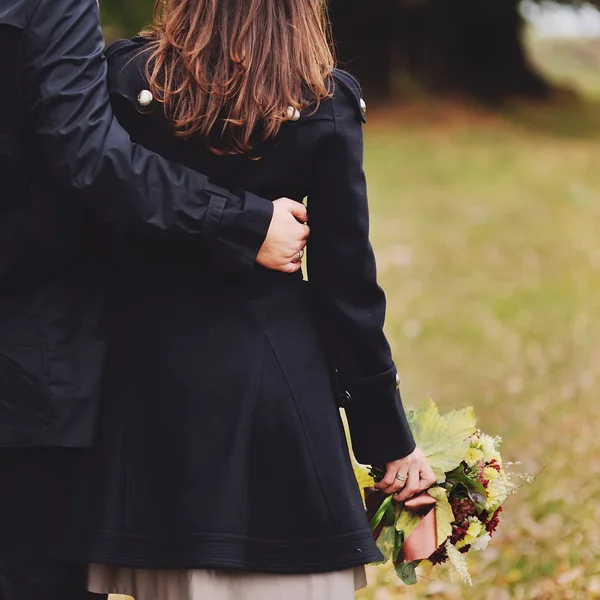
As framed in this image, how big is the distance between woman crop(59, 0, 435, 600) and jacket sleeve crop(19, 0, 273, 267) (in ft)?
0.16

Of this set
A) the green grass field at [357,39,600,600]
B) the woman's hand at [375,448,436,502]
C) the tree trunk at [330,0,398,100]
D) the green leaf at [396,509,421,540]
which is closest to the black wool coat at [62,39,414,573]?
the woman's hand at [375,448,436,502]

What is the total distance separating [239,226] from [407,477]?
722 millimetres

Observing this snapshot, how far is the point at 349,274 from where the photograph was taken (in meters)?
2.60

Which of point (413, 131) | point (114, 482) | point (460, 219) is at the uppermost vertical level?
point (413, 131)

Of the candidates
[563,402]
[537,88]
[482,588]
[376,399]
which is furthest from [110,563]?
[537,88]

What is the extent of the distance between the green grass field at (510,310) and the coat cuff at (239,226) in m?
2.37

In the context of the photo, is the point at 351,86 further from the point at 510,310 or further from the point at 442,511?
the point at 510,310

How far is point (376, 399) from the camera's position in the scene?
2.71 m

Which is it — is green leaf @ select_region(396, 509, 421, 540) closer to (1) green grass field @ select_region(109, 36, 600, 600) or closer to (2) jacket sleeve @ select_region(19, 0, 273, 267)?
(2) jacket sleeve @ select_region(19, 0, 273, 267)

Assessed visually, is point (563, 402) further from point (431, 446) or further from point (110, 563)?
point (110, 563)

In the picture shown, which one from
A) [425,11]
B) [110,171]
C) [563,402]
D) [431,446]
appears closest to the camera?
[110,171]

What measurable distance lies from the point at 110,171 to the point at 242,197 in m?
0.27

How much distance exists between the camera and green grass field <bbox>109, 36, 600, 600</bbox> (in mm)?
5129

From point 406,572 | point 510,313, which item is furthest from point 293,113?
point 510,313
